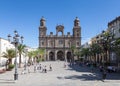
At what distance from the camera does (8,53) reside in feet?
185

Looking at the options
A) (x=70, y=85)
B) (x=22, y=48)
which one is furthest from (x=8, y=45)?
(x=70, y=85)

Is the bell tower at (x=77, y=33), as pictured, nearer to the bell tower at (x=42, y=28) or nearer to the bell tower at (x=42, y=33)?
the bell tower at (x=42, y=33)

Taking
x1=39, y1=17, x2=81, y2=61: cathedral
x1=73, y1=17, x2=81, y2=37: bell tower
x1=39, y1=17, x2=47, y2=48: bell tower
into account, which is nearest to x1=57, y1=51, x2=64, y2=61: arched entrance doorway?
x1=39, y1=17, x2=81, y2=61: cathedral

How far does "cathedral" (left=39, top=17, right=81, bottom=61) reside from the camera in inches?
5177

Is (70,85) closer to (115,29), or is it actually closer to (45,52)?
(115,29)

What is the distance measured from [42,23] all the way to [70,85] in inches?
4115

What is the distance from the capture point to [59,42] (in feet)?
443

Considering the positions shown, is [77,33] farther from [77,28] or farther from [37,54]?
[37,54]

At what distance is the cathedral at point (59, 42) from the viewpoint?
132 m

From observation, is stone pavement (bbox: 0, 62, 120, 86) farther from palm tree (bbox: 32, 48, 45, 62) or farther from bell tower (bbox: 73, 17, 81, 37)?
bell tower (bbox: 73, 17, 81, 37)

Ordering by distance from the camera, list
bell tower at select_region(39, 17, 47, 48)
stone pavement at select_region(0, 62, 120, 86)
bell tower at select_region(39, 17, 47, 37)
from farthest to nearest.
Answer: bell tower at select_region(39, 17, 47, 48) < bell tower at select_region(39, 17, 47, 37) < stone pavement at select_region(0, 62, 120, 86)

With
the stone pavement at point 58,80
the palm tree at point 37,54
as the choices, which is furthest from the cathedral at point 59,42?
the stone pavement at point 58,80

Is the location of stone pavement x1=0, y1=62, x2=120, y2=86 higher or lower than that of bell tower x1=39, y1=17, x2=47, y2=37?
Result: lower

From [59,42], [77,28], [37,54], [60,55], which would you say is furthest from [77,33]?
[37,54]
